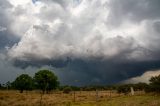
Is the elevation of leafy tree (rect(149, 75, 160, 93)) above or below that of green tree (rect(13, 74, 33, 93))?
below

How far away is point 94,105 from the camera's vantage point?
48156 millimetres

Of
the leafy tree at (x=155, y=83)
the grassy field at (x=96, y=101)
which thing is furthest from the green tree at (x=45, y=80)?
the leafy tree at (x=155, y=83)

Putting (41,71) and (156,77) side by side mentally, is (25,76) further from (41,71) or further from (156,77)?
(156,77)

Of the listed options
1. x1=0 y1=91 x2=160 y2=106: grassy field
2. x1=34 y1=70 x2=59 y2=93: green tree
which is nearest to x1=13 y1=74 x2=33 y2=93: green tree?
x1=34 y1=70 x2=59 y2=93: green tree

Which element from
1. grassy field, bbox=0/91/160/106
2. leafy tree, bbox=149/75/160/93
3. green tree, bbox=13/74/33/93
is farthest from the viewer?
green tree, bbox=13/74/33/93

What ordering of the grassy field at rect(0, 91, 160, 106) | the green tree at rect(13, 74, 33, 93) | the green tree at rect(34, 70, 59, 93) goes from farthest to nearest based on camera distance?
the green tree at rect(13, 74, 33, 93) → the green tree at rect(34, 70, 59, 93) → the grassy field at rect(0, 91, 160, 106)

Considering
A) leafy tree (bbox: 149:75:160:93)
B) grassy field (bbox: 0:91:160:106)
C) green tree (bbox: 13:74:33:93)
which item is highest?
green tree (bbox: 13:74:33:93)

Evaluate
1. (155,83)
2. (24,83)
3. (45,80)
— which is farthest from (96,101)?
(24,83)

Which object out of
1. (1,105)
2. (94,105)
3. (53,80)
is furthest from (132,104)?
(53,80)

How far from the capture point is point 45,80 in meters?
133

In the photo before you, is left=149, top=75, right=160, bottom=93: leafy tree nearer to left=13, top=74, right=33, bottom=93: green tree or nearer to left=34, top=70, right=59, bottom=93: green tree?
left=34, top=70, right=59, bottom=93: green tree

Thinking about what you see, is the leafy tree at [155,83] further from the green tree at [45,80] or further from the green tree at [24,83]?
the green tree at [24,83]

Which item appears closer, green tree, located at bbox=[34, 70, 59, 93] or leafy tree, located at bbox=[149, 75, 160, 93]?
leafy tree, located at bbox=[149, 75, 160, 93]

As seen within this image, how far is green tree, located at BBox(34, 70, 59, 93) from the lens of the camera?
13200 centimetres
